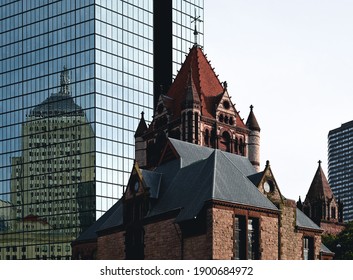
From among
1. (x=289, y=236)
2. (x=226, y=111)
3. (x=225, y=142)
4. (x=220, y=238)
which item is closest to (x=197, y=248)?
(x=220, y=238)

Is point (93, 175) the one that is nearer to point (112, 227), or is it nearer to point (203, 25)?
point (203, 25)

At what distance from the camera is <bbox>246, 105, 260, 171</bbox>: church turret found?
10244 cm

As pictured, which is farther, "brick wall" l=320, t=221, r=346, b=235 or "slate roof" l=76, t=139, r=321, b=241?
"brick wall" l=320, t=221, r=346, b=235

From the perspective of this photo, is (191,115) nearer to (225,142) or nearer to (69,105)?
(225,142)

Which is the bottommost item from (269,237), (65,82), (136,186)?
(269,237)

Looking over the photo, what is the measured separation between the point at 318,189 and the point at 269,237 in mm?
76242

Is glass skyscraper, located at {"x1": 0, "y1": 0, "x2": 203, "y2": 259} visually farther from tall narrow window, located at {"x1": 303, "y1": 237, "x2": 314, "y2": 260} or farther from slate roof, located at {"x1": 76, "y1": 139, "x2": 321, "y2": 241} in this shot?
tall narrow window, located at {"x1": 303, "y1": 237, "x2": 314, "y2": 260}

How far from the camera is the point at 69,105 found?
132125mm

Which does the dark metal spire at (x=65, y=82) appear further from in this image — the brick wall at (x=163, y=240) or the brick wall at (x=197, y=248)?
the brick wall at (x=197, y=248)

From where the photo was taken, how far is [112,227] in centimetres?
6838

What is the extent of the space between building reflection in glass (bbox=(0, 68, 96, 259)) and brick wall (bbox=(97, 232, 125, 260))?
56.1m

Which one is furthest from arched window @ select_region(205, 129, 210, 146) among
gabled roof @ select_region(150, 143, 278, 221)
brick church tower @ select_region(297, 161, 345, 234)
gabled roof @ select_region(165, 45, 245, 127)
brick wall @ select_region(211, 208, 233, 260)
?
brick church tower @ select_region(297, 161, 345, 234)

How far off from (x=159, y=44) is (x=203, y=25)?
34.1 feet
